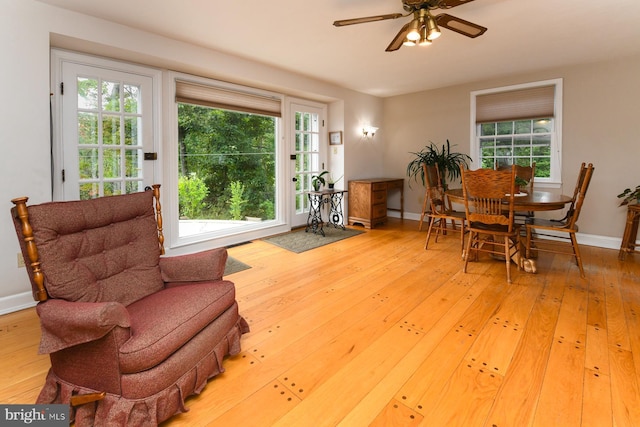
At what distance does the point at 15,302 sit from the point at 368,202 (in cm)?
443

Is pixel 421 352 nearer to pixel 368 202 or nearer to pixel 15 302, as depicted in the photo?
pixel 15 302

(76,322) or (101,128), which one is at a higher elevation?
(101,128)

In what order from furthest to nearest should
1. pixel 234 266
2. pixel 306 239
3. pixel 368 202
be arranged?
pixel 368 202 → pixel 306 239 → pixel 234 266

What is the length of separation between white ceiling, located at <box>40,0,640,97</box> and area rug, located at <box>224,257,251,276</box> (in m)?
2.38

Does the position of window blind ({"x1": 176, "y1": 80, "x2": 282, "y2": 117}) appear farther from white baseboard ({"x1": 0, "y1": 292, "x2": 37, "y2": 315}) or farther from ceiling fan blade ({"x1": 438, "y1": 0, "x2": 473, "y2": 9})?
ceiling fan blade ({"x1": 438, "y1": 0, "x2": 473, "y2": 9})

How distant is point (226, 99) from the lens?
13.9 feet

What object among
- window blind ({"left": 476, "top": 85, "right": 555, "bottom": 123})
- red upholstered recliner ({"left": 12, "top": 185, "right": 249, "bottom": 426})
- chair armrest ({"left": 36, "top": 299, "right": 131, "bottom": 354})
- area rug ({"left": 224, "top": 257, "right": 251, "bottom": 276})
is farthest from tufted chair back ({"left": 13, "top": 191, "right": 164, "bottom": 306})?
window blind ({"left": 476, "top": 85, "right": 555, "bottom": 123})

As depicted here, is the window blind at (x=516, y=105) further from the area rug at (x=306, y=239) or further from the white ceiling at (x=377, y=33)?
the area rug at (x=306, y=239)

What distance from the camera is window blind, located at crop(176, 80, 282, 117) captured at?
3844 millimetres

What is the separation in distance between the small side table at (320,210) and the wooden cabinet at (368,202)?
0.70 ft

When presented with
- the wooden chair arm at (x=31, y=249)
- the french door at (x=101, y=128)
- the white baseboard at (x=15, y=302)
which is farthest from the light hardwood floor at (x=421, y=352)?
the french door at (x=101, y=128)

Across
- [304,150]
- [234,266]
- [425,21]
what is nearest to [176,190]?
[234,266]

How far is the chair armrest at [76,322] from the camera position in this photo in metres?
Answer: 1.26

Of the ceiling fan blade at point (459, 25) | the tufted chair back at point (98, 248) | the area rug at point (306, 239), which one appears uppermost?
the ceiling fan blade at point (459, 25)
